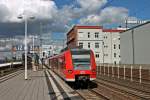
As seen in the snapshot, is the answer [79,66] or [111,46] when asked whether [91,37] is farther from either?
[79,66]

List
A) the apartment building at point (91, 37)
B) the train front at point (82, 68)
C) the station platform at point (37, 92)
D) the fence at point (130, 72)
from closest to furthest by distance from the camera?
the station platform at point (37, 92) → the train front at point (82, 68) → the fence at point (130, 72) → the apartment building at point (91, 37)

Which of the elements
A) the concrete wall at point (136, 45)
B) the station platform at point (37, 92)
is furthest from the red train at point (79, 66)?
the concrete wall at point (136, 45)

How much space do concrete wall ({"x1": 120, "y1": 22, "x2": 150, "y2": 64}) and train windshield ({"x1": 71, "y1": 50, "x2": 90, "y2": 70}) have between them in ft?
110

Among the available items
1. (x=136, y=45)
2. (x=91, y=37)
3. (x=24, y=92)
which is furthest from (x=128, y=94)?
(x=91, y=37)

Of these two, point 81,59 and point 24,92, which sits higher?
point 81,59

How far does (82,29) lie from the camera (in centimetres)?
9838

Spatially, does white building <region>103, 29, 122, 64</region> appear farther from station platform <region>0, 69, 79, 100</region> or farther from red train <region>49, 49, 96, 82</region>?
red train <region>49, 49, 96, 82</region>

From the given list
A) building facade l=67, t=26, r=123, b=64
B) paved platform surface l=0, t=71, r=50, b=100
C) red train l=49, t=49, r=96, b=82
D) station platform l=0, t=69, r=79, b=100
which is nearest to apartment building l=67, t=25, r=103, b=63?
building facade l=67, t=26, r=123, b=64

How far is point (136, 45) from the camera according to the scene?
60219mm

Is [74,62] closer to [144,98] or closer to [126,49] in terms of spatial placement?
[144,98]

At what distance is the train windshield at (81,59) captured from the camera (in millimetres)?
21297

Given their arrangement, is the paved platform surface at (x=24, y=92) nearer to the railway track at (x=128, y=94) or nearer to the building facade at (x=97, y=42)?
the railway track at (x=128, y=94)

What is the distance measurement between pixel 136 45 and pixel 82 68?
4046 cm

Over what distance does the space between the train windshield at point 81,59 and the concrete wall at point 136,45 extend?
33621 millimetres
